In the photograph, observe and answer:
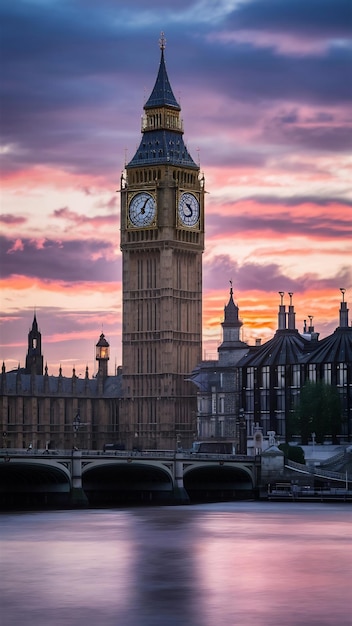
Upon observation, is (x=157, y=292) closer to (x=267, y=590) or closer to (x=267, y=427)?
(x=267, y=427)

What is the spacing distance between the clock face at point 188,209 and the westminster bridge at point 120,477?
49.0 meters

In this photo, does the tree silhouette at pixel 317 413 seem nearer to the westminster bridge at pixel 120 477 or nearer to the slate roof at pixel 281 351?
the slate roof at pixel 281 351

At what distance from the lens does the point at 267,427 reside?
175m

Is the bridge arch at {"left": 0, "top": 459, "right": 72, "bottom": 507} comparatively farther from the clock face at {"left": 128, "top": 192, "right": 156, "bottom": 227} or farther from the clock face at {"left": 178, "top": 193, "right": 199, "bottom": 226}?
the clock face at {"left": 178, "top": 193, "right": 199, "bottom": 226}

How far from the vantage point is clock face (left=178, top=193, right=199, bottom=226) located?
19688cm

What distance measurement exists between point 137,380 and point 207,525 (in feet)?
281

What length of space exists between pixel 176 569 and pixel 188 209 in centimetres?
11432

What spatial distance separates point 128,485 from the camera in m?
148

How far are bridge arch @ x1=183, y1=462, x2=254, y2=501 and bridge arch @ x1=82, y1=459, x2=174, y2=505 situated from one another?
2.64m

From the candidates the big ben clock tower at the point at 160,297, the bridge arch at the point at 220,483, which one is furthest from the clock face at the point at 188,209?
the bridge arch at the point at 220,483

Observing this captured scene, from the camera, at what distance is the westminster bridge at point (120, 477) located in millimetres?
131625

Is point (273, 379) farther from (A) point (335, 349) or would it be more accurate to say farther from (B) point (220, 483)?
(B) point (220, 483)

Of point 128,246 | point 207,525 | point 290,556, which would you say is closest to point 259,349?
point 128,246

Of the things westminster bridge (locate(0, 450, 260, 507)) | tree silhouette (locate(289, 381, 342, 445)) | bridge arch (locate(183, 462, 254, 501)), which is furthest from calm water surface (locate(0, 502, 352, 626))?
tree silhouette (locate(289, 381, 342, 445))
